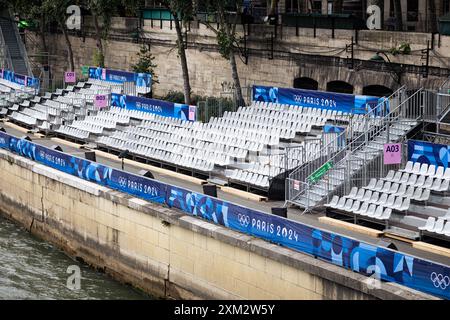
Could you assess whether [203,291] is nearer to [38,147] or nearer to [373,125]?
[373,125]

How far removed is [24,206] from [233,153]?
31.7ft

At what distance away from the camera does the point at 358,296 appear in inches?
1037

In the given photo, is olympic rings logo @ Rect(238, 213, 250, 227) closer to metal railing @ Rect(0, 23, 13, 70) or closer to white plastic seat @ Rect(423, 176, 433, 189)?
white plastic seat @ Rect(423, 176, 433, 189)

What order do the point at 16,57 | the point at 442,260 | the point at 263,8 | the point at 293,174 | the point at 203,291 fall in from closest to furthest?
the point at 442,260 → the point at 203,291 → the point at 293,174 → the point at 263,8 → the point at 16,57

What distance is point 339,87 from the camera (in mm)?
47719

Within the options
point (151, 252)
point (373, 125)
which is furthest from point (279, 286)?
point (373, 125)

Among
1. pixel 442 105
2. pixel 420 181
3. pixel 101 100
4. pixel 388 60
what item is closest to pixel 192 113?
pixel 101 100

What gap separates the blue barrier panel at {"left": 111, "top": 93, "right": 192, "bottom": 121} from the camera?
4844cm

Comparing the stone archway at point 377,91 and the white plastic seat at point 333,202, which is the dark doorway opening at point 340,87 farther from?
the white plastic seat at point 333,202

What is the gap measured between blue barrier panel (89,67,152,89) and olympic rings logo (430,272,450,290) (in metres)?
33.9

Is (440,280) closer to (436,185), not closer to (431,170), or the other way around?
(436,185)

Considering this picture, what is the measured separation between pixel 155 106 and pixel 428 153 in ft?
64.0

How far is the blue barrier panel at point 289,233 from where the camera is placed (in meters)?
25.2

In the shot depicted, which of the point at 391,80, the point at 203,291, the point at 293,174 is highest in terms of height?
the point at 391,80
